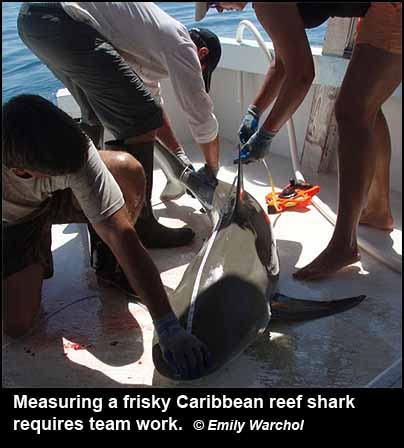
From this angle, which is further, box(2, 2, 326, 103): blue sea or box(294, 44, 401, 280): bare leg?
box(2, 2, 326, 103): blue sea

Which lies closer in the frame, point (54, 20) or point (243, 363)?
point (243, 363)

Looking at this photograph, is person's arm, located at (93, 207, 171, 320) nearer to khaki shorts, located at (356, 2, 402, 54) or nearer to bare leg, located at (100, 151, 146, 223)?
bare leg, located at (100, 151, 146, 223)

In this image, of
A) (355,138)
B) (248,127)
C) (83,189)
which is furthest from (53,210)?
(355,138)

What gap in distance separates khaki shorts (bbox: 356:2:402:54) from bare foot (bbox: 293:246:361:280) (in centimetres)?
94

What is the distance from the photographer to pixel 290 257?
2834 mm

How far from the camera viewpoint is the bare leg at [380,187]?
2748 millimetres

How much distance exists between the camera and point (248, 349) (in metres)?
2.14

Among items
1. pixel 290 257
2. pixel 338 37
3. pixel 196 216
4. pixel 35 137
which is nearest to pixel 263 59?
pixel 338 37

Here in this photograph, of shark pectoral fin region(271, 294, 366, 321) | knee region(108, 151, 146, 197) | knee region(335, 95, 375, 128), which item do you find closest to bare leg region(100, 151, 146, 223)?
knee region(108, 151, 146, 197)

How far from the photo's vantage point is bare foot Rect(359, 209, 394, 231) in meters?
2.92

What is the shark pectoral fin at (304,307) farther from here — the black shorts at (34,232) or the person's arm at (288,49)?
the black shorts at (34,232)
